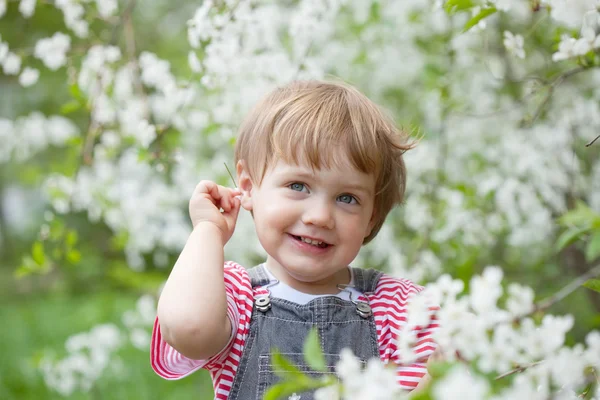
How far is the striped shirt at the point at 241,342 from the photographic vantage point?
1639mm

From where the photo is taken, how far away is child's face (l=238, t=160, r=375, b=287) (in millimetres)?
1666

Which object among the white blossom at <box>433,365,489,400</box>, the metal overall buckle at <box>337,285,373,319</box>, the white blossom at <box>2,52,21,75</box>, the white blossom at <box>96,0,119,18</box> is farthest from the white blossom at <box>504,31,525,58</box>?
the white blossom at <box>2,52,21,75</box>

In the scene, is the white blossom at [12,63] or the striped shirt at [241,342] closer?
the striped shirt at [241,342]

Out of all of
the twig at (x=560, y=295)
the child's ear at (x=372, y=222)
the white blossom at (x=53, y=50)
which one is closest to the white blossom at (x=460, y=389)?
the twig at (x=560, y=295)

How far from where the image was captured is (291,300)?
1.74 metres

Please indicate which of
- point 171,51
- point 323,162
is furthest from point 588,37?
point 171,51

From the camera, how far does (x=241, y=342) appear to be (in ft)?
5.44

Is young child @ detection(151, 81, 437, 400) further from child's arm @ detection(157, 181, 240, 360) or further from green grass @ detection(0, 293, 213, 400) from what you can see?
green grass @ detection(0, 293, 213, 400)

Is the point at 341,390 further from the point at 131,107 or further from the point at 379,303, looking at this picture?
the point at 131,107

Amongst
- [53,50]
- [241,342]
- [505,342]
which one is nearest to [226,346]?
[241,342]

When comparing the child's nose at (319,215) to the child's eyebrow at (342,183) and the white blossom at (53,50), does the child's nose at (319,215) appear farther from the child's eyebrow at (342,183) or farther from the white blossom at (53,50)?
the white blossom at (53,50)

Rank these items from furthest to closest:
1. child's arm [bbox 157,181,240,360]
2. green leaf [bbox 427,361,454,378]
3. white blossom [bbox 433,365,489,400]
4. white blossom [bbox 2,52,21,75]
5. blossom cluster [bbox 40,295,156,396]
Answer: blossom cluster [bbox 40,295,156,396], white blossom [bbox 2,52,21,75], child's arm [bbox 157,181,240,360], green leaf [bbox 427,361,454,378], white blossom [bbox 433,365,489,400]

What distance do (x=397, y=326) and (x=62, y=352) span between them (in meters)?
4.41

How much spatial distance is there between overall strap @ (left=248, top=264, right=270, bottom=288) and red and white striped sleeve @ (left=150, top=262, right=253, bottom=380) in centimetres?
3
